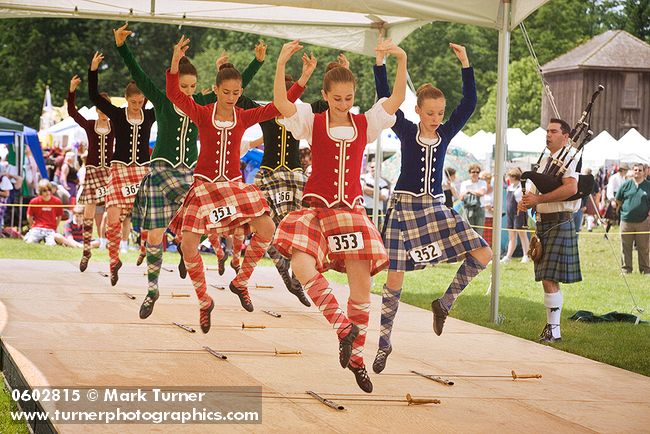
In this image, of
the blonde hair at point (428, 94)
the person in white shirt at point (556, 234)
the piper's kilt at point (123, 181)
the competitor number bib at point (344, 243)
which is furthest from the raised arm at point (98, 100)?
the competitor number bib at point (344, 243)

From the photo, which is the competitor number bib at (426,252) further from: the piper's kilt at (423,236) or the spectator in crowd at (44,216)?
the spectator in crowd at (44,216)

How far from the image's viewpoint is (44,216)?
684 inches

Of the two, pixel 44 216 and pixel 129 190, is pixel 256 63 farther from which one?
pixel 44 216

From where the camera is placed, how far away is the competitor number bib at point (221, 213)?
7.18 meters

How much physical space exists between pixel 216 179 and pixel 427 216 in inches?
59.7

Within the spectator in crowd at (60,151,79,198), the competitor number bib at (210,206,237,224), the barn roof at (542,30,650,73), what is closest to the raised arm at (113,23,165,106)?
the competitor number bib at (210,206,237,224)

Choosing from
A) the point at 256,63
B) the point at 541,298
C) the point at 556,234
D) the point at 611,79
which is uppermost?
the point at 611,79

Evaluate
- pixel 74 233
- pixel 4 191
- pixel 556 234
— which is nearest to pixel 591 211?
pixel 74 233

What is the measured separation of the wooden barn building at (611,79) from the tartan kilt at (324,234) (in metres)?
44.9

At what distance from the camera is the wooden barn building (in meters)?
50.2

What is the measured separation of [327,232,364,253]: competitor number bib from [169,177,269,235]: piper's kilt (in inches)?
63.4

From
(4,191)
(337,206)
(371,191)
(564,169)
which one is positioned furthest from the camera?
(4,191)

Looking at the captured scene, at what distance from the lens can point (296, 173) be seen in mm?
9586

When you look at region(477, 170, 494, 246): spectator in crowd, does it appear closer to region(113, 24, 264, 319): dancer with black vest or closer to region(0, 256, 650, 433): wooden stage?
region(0, 256, 650, 433): wooden stage
